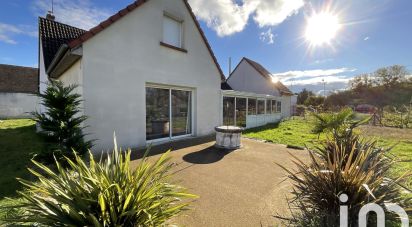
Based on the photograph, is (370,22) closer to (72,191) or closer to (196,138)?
(196,138)

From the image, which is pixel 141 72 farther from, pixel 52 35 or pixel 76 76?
pixel 52 35

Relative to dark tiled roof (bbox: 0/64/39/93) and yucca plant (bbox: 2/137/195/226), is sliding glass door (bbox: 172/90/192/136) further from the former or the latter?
dark tiled roof (bbox: 0/64/39/93)

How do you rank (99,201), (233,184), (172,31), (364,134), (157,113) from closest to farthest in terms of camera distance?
(99,201) → (233,184) → (364,134) → (157,113) → (172,31)

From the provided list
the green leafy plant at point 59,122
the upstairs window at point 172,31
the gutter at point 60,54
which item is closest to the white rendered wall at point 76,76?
the gutter at point 60,54

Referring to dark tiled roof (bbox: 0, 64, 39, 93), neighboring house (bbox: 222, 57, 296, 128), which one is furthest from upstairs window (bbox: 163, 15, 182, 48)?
dark tiled roof (bbox: 0, 64, 39, 93)

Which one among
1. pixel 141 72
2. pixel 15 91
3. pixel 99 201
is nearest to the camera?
pixel 99 201

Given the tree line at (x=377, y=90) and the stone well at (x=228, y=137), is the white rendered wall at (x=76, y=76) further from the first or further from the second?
the tree line at (x=377, y=90)

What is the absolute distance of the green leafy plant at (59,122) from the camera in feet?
16.2

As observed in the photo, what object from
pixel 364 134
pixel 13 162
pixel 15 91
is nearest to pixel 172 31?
pixel 13 162

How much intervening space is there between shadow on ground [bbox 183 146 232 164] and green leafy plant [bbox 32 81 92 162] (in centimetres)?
303

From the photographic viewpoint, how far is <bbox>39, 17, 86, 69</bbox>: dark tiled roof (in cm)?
919

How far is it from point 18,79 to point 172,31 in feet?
82.7

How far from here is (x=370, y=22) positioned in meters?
8.34

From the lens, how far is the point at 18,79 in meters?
23.5
